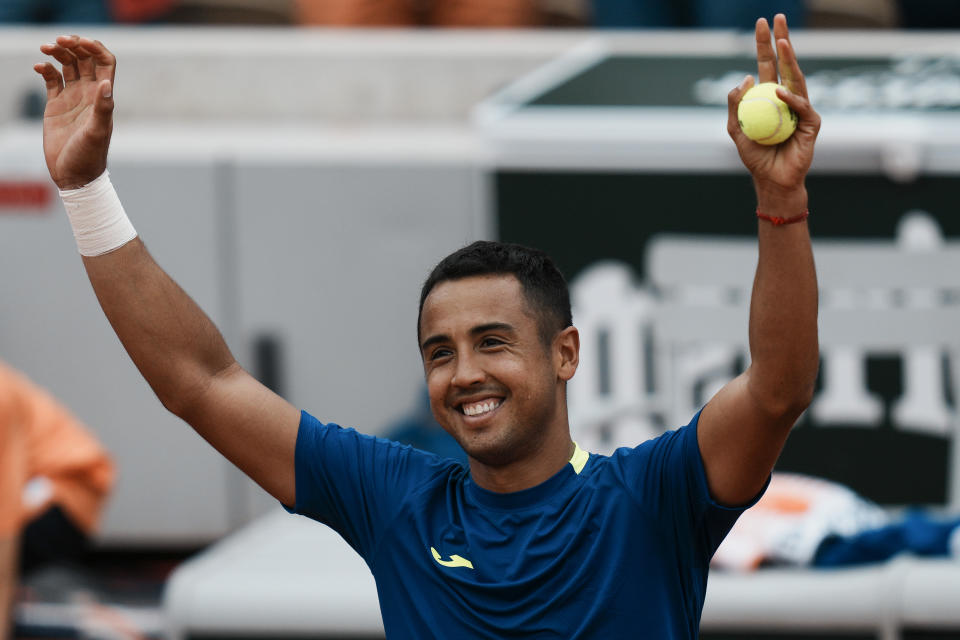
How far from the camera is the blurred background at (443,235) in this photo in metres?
4.29

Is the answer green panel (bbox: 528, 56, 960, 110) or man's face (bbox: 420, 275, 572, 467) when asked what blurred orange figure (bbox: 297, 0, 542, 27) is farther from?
man's face (bbox: 420, 275, 572, 467)

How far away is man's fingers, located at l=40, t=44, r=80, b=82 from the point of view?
211 centimetres

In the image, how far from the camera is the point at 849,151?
432cm

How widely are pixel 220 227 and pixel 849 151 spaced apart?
7.01 feet

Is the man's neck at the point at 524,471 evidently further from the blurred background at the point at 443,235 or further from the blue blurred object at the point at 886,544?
the blue blurred object at the point at 886,544

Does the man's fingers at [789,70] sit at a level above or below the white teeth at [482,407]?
above

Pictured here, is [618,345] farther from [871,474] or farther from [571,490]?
[571,490]

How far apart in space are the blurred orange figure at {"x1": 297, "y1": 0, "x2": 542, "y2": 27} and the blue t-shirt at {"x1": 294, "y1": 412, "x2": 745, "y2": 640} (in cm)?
386

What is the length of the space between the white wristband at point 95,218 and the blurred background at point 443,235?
6.39 ft

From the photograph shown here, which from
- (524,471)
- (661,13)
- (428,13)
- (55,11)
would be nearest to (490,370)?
(524,471)

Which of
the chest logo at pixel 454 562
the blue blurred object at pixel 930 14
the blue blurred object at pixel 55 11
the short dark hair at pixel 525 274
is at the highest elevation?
the blue blurred object at pixel 55 11

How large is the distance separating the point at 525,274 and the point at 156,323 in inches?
20.2

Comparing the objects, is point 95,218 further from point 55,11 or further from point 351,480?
point 55,11

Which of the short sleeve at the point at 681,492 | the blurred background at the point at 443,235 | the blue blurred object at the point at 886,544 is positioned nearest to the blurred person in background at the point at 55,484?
the blurred background at the point at 443,235
